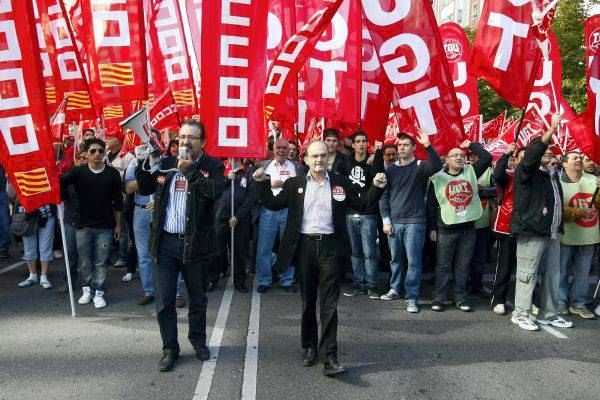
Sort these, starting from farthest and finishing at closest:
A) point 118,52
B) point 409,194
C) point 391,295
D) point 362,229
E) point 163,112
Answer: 1. point 163,112
2. point 118,52
3. point 362,229
4. point 391,295
5. point 409,194

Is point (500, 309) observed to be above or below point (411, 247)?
below

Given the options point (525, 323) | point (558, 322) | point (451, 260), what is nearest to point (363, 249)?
point (451, 260)

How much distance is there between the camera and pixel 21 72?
5.18 m

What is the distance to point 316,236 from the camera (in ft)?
14.0

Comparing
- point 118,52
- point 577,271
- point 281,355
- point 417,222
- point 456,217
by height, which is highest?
point 118,52

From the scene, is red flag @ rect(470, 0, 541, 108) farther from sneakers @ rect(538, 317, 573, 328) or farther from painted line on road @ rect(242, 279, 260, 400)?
painted line on road @ rect(242, 279, 260, 400)

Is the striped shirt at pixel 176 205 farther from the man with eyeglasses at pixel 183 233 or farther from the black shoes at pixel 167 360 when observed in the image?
the black shoes at pixel 167 360

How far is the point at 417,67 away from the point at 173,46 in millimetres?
5451

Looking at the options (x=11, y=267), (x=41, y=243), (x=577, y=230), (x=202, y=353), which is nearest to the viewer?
(x=202, y=353)

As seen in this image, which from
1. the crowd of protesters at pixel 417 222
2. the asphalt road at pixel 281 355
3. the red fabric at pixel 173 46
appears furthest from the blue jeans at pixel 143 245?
the red fabric at pixel 173 46

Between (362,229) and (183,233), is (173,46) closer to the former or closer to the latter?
(362,229)

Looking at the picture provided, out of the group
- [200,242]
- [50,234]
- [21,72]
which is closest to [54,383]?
[200,242]

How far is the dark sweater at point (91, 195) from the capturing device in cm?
607

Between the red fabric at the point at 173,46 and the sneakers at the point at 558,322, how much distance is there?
695 centimetres
